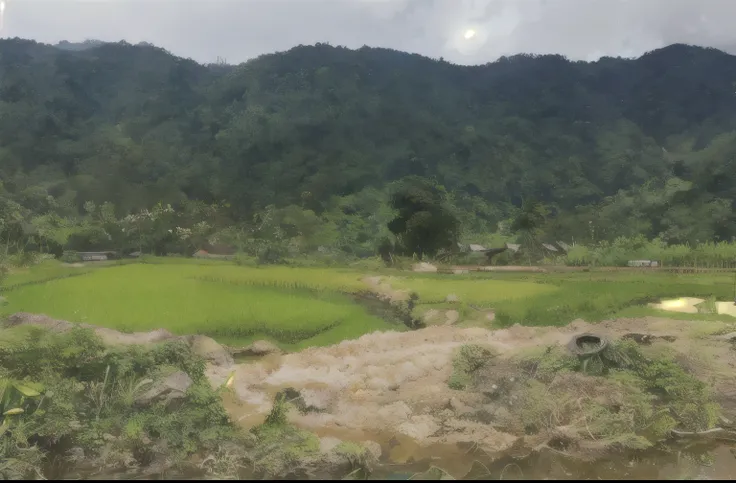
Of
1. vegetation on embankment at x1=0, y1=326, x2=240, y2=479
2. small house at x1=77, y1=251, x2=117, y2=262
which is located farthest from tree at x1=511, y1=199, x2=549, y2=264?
small house at x1=77, y1=251, x2=117, y2=262

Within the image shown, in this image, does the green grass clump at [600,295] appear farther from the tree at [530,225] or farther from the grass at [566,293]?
the tree at [530,225]

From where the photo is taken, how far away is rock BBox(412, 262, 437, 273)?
5.61 meters

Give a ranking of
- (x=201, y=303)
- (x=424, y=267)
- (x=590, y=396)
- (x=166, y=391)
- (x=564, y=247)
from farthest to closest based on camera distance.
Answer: (x=564, y=247), (x=424, y=267), (x=201, y=303), (x=590, y=396), (x=166, y=391)

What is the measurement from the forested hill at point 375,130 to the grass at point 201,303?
0.72 meters

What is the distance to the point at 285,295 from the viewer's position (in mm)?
5328

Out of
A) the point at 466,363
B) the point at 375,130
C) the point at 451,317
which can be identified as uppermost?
the point at 375,130

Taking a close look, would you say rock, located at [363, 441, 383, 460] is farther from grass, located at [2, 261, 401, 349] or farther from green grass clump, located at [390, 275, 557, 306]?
green grass clump, located at [390, 275, 557, 306]

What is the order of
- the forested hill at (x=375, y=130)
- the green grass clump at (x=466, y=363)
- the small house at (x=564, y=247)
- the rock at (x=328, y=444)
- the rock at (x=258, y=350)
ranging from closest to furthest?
the rock at (x=328, y=444)
the green grass clump at (x=466, y=363)
the rock at (x=258, y=350)
the forested hill at (x=375, y=130)
the small house at (x=564, y=247)

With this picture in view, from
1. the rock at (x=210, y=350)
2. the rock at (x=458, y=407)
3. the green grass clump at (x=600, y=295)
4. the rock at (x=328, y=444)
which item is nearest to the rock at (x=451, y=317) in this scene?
the green grass clump at (x=600, y=295)

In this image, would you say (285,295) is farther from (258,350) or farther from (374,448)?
(374,448)

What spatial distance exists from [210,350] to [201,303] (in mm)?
457

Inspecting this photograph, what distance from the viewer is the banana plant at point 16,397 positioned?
396 centimetres

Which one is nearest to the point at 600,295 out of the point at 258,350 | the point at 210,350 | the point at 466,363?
the point at 466,363

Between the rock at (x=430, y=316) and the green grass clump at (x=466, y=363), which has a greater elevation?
the rock at (x=430, y=316)
